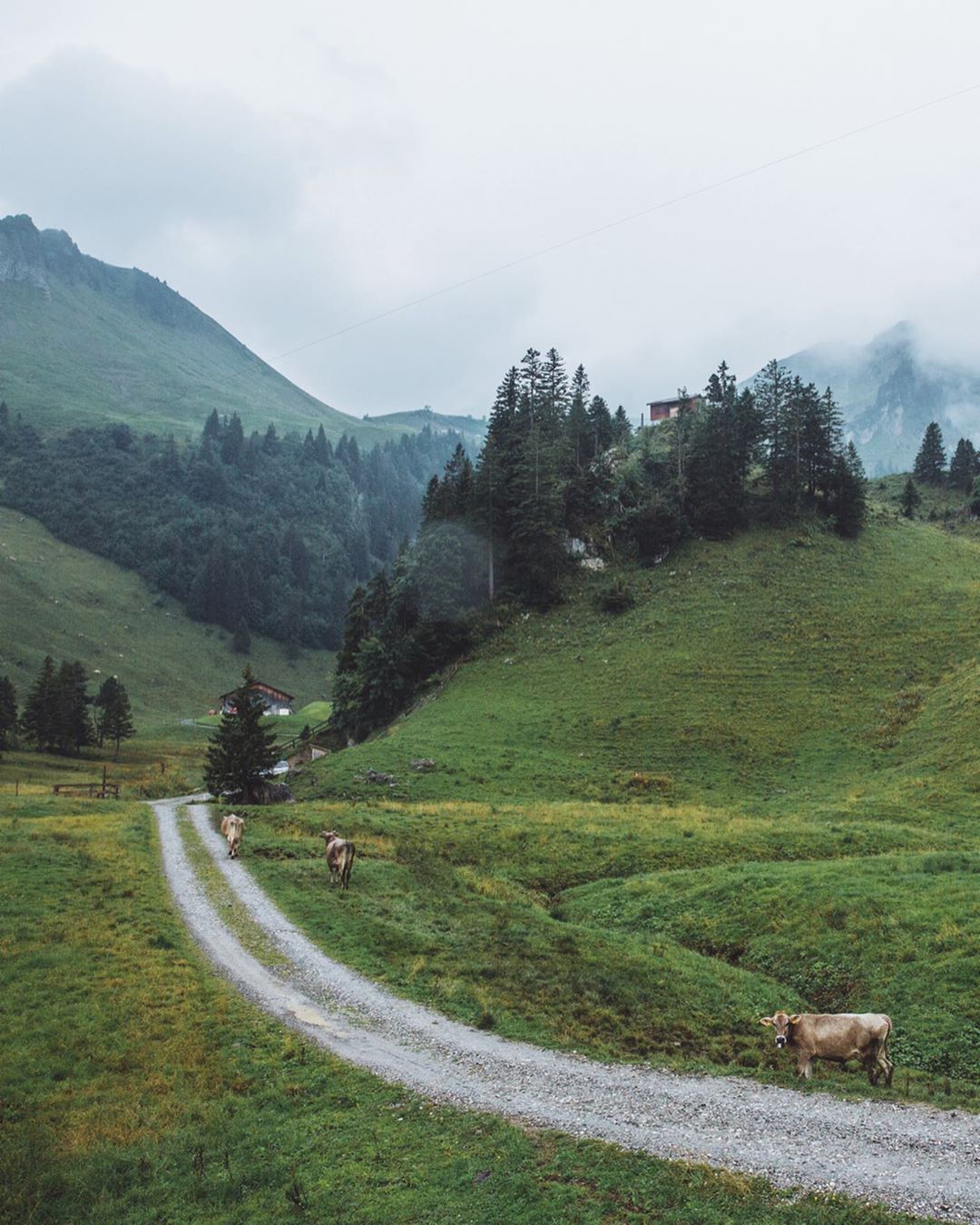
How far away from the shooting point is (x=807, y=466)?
94.9m

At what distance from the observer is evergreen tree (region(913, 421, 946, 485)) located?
13500 centimetres

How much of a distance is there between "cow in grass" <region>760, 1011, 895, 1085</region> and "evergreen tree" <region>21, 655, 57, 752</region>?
333 ft

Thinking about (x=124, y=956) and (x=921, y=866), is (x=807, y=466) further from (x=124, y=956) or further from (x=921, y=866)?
(x=124, y=956)

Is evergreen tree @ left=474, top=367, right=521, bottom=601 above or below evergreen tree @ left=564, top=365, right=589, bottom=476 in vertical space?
below

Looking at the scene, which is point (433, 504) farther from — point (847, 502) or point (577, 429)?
point (847, 502)

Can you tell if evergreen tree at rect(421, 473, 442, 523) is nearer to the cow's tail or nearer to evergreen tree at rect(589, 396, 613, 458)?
evergreen tree at rect(589, 396, 613, 458)

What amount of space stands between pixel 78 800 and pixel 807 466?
87392 mm

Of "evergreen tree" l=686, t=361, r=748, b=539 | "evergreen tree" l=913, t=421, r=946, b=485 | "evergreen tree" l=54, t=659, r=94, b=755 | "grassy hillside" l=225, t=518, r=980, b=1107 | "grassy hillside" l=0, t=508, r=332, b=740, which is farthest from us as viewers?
"grassy hillside" l=0, t=508, r=332, b=740

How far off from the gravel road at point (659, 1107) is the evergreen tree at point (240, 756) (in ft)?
101

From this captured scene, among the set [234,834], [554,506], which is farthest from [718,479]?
[234,834]

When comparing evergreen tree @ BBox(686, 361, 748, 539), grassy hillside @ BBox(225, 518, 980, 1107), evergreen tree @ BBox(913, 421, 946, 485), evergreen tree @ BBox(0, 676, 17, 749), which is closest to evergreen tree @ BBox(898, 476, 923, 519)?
evergreen tree @ BBox(913, 421, 946, 485)

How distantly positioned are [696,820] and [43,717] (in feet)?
289

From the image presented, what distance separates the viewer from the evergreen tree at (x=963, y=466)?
420ft

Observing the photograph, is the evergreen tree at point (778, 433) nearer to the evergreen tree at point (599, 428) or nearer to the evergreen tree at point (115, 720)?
the evergreen tree at point (599, 428)
